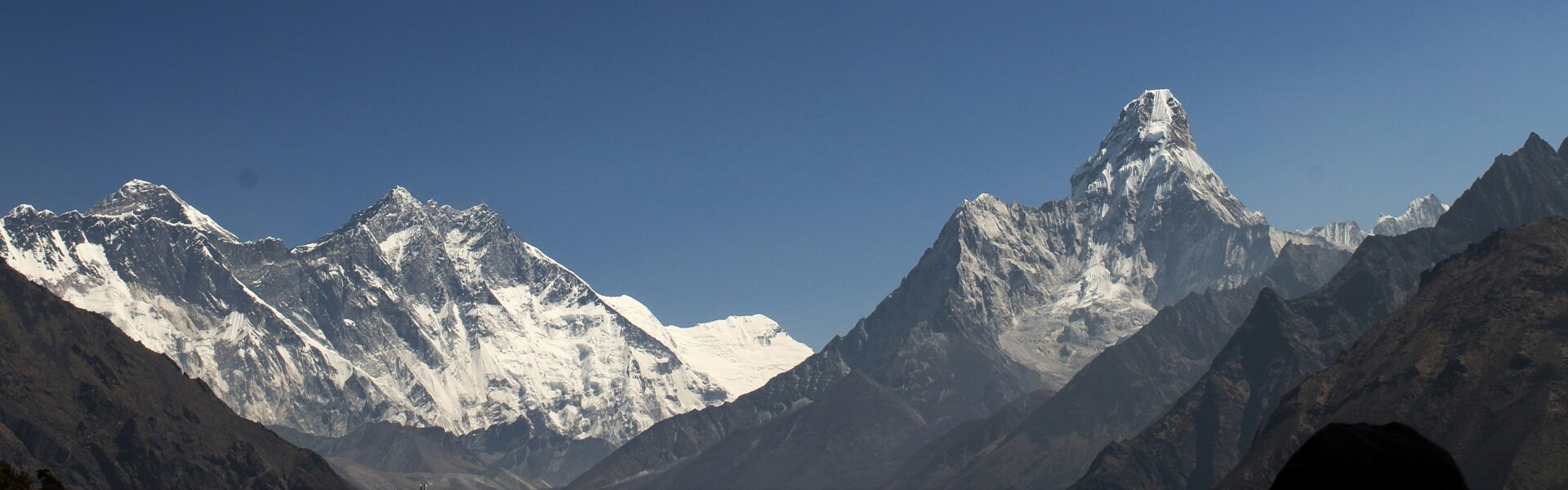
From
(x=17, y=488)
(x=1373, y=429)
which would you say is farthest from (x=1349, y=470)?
(x=17, y=488)

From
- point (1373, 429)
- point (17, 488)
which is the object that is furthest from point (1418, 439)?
point (17, 488)

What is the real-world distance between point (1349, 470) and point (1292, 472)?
3.33 feet

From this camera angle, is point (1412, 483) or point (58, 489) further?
point (58, 489)

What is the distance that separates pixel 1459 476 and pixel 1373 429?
1375mm

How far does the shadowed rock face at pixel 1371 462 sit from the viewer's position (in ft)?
75.6

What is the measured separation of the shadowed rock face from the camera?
75.6ft

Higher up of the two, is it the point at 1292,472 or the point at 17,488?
the point at 17,488

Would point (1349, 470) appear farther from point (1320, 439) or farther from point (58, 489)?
point (58, 489)

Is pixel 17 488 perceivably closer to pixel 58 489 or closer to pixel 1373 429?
pixel 58 489

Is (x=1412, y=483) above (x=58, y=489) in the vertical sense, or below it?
below

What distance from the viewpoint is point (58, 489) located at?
2675 inches

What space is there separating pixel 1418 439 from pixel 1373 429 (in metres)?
0.66

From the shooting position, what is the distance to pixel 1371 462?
76.5ft

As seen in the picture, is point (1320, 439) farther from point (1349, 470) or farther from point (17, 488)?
point (17, 488)
